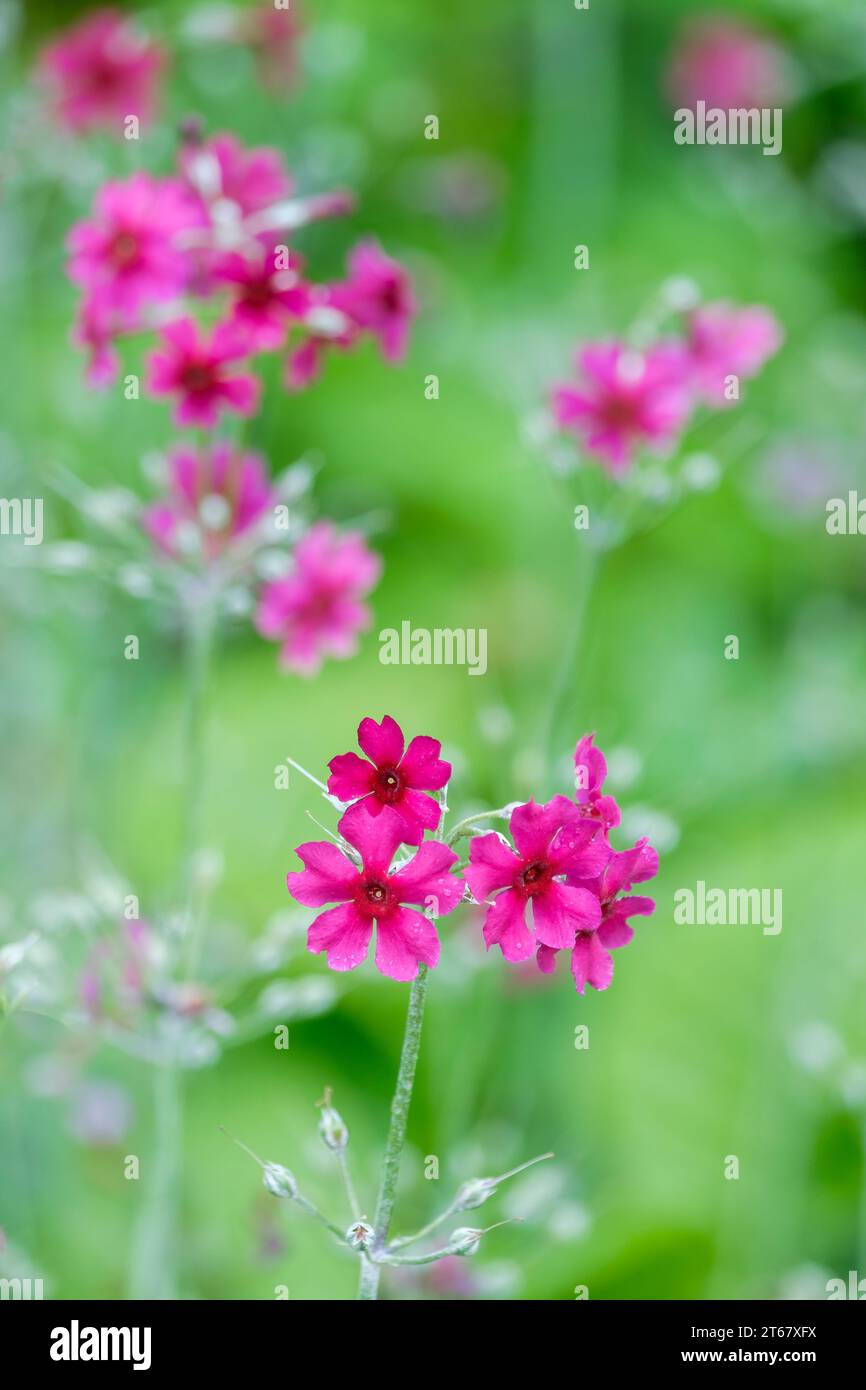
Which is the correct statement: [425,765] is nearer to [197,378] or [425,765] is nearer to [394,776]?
[394,776]

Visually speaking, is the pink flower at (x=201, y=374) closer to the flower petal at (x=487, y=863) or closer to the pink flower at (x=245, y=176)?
the pink flower at (x=245, y=176)

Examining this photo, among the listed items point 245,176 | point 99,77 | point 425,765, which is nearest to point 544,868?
point 425,765

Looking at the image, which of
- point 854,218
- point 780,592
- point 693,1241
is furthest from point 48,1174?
point 854,218

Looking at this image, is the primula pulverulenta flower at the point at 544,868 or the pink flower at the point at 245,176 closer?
the primula pulverulenta flower at the point at 544,868

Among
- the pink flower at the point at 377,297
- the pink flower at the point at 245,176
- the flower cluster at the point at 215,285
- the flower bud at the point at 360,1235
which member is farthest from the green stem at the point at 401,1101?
the pink flower at the point at 245,176

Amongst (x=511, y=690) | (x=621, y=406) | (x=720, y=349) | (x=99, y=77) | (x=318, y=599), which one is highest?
(x=99, y=77)
